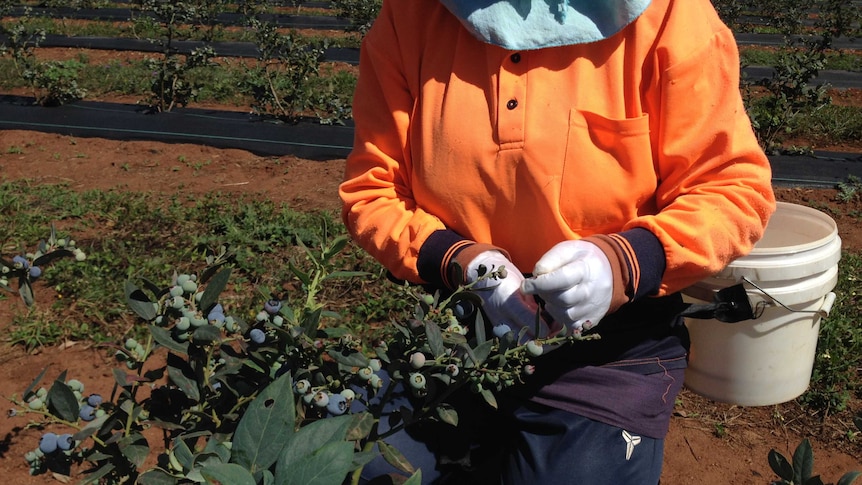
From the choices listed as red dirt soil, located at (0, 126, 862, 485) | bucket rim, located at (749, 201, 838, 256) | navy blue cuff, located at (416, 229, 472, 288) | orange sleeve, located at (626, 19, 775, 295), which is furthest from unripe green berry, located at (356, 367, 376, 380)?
red dirt soil, located at (0, 126, 862, 485)

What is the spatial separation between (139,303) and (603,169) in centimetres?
78

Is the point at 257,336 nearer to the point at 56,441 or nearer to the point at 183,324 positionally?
the point at 183,324

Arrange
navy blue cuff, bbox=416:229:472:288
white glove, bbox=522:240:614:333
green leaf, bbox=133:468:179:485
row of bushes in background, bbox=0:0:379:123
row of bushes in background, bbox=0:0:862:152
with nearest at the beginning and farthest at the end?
green leaf, bbox=133:468:179:485 → white glove, bbox=522:240:614:333 → navy blue cuff, bbox=416:229:472:288 → row of bushes in background, bbox=0:0:862:152 → row of bushes in background, bbox=0:0:379:123

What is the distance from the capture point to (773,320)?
1913mm

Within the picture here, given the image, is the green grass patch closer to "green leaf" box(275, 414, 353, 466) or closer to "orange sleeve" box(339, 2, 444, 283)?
"orange sleeve" box(339, 2, 444, 283)

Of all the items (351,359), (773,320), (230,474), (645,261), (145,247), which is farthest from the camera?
(145,247)

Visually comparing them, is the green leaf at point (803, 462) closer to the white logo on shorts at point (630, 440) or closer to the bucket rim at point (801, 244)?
the white logo on shorts at point (630, 440)

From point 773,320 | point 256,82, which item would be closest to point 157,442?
point 773,320

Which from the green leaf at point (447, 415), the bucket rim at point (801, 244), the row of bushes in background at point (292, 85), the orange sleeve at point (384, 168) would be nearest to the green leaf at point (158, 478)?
the green leaf at point (447, 415)

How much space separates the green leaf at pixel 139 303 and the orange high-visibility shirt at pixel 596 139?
1.87 ft

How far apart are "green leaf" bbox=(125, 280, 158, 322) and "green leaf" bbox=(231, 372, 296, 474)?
31 cm

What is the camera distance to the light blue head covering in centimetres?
133

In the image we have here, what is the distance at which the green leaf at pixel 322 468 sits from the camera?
0.68 m

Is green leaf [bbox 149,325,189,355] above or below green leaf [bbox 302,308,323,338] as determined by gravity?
below
